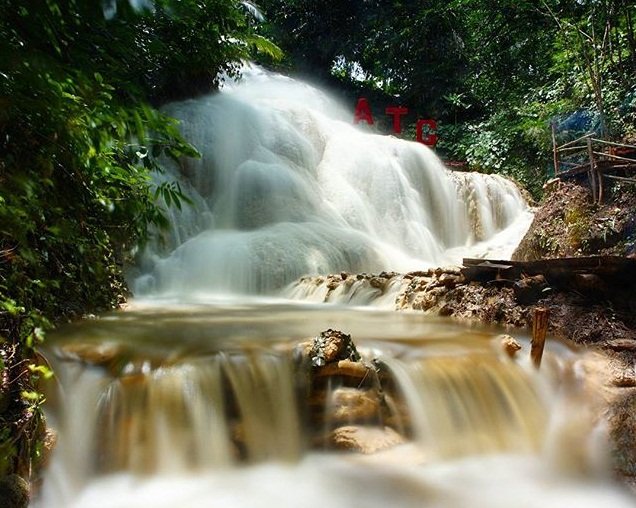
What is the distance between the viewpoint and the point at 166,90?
14.1 metres

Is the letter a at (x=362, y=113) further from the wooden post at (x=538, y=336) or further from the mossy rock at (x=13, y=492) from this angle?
the mossy rock at (x=13, y=492)

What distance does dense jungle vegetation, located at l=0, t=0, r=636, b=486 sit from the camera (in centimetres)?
179

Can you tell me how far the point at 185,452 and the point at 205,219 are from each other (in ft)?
26.8

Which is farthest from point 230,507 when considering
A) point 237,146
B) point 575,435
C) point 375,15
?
point 375,15

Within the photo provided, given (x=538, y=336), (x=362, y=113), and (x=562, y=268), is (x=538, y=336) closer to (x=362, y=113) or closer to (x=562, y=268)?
(x=562, y=268)

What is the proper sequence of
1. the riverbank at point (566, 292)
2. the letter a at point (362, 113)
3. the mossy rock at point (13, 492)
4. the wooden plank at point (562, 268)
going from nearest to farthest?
the mossy rock at point (13, 492) → the riverbank at point (566, 292) → the wooden plank at point (562, 268) → the letter a at point (362, 113)

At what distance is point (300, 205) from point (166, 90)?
5.85 metres

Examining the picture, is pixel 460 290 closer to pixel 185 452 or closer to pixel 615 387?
pixel 615 387

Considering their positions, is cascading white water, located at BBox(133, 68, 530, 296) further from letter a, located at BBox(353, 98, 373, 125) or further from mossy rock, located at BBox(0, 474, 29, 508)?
mossy rock, located at BBox(0, 474, 29, 508)

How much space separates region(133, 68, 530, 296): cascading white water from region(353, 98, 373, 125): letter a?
478 centimetres

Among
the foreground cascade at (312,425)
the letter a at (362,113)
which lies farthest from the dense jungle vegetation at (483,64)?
the foreground cascade at (312,425)

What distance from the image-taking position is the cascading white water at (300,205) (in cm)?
882

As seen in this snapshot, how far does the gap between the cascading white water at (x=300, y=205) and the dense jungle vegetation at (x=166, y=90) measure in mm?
1231

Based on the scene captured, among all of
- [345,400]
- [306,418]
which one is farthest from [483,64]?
[306,418]
